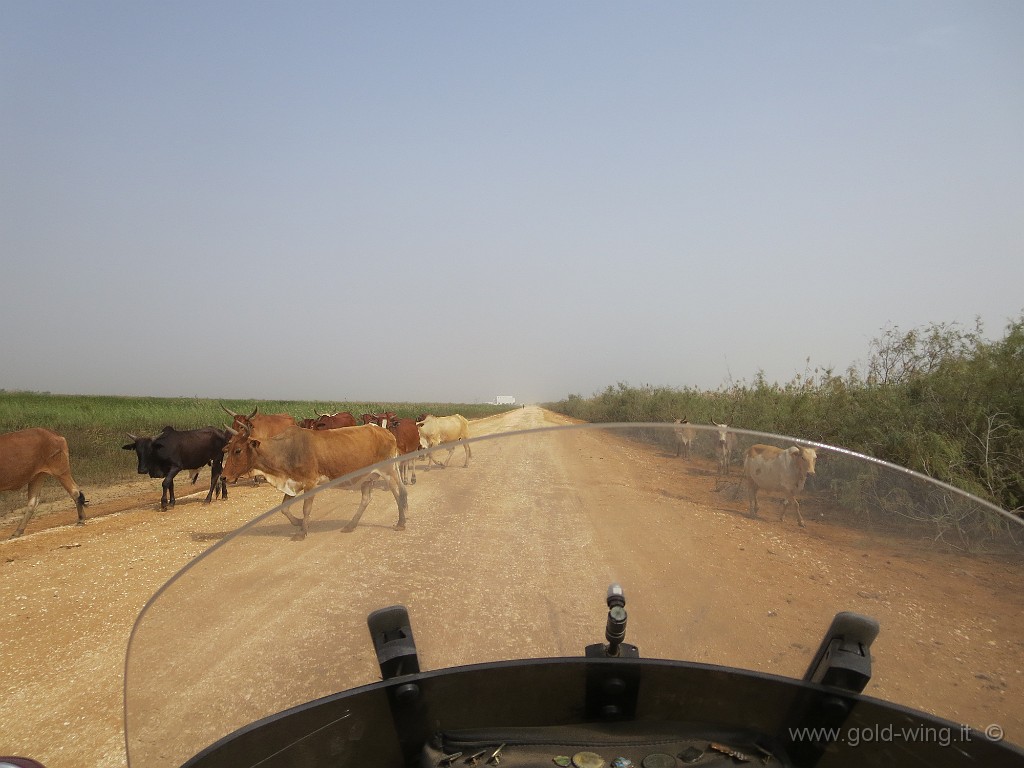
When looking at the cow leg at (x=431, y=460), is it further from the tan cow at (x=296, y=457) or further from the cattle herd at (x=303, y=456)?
the tan cow at (x=296, y=457)

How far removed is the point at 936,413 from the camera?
26.9ft

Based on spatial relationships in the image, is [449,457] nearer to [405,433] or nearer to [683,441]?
[683,441]

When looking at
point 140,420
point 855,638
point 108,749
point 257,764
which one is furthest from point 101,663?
point 140,420

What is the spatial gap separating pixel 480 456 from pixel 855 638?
0.72m

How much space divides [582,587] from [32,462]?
11817 millimetres

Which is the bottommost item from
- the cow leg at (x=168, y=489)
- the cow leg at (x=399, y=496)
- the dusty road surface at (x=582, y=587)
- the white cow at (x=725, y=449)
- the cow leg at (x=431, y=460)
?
the cow leg at (x=168, y=489)

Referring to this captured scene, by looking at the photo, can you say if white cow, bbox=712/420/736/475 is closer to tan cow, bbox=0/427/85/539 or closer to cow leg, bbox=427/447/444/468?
cow leg, bbox=427/447/444/468

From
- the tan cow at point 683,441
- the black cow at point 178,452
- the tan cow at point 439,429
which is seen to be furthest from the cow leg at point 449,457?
the tan cow at point 439,429

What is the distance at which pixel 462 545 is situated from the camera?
1.11 m

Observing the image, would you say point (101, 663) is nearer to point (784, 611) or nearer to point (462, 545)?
point (462, 545)

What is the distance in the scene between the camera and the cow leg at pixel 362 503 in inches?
41.8

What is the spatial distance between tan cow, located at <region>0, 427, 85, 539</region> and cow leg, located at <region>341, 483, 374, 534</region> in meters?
10.9

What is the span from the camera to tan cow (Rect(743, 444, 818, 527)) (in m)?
1.08

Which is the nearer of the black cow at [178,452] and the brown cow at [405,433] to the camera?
the black cow at [178,452]
